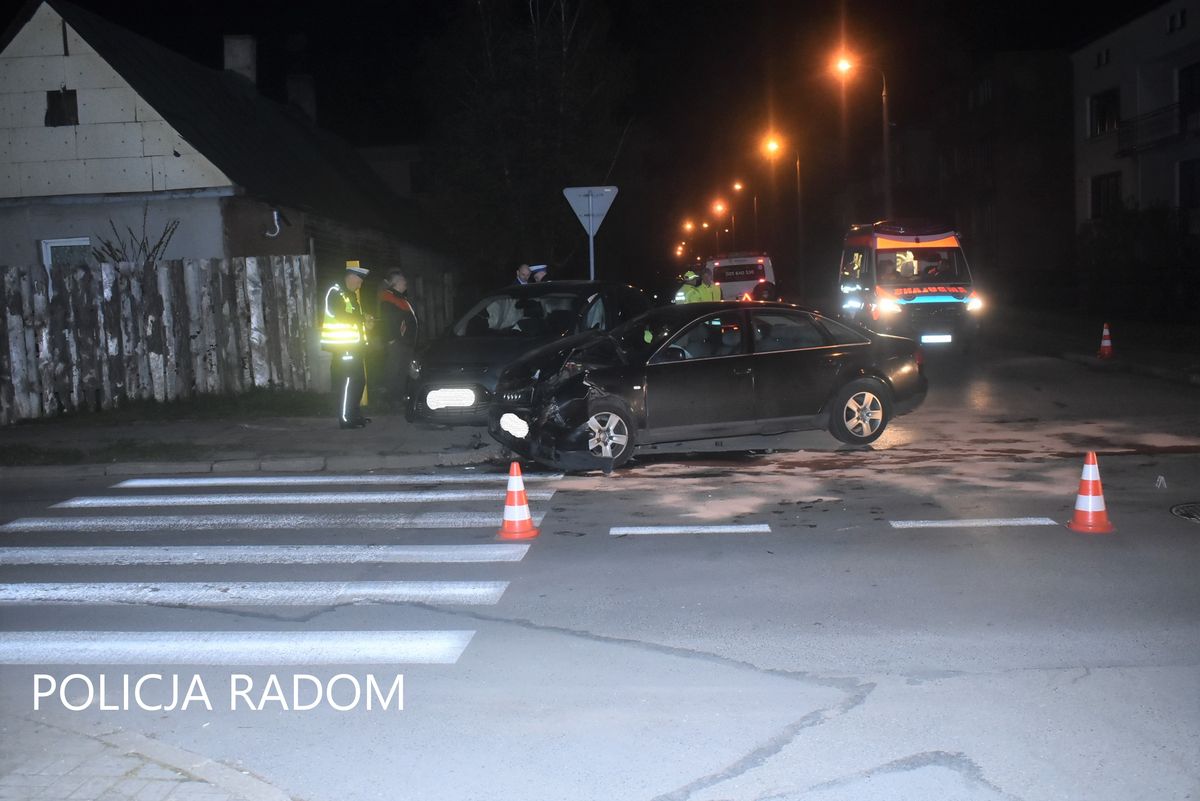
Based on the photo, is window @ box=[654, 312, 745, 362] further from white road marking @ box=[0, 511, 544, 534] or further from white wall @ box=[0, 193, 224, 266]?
white wall @ box=[0, 193, 224, 266]

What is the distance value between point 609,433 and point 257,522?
3613mm

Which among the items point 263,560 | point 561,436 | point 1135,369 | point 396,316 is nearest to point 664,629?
point 263,560

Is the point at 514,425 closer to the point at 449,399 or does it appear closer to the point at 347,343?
the point at 449,399

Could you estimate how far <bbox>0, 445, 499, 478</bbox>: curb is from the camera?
12.1 meters

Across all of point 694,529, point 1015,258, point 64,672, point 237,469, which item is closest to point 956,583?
point 694,529

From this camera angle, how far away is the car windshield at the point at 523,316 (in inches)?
559

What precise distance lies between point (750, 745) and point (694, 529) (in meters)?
3.86

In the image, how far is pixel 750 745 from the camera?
4.68 m

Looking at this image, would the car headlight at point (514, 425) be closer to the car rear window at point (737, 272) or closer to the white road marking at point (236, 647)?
the white road marking at point (236, 647)

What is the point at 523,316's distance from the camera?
47.7ft

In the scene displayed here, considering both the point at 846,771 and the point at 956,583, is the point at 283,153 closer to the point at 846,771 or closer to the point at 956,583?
the point at 956,583

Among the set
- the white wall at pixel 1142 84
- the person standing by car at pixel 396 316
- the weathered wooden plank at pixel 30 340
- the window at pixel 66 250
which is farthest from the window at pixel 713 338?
the white wall at pixel 1142 84

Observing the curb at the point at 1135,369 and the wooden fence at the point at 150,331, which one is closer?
the wooden fence at the point at 150,331

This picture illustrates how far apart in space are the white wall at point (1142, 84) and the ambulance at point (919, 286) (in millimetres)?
17761
